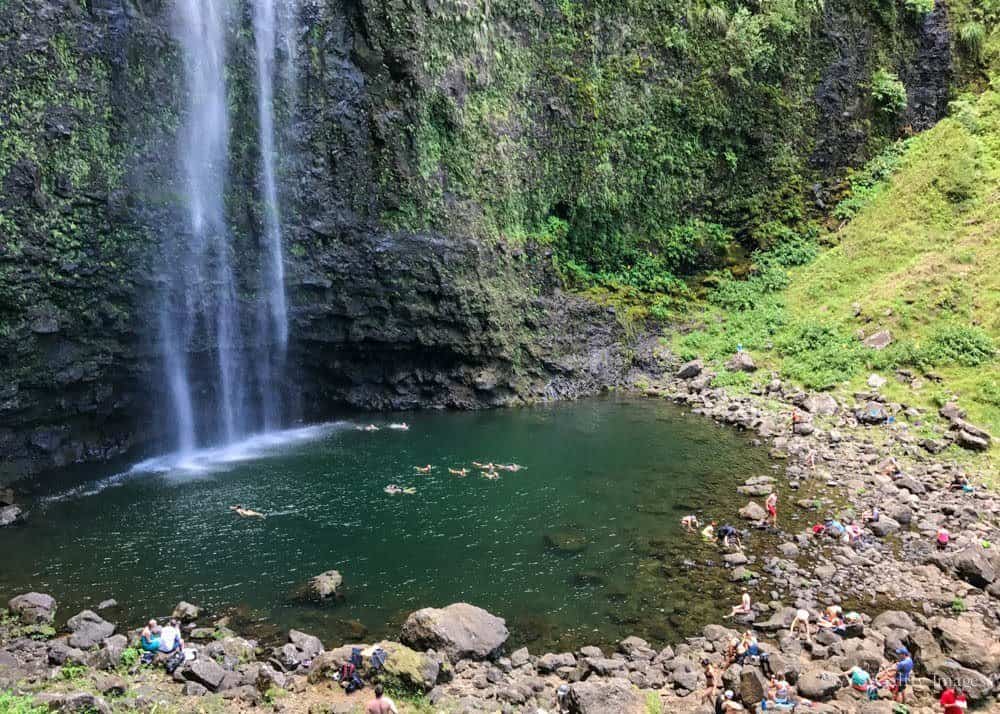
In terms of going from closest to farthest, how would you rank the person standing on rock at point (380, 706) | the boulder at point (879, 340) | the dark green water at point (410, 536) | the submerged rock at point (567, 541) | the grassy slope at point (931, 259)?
the person standing on rock at point (380, 706) < the dark green water at point (410, 536) < the submerged rock at point (567, 541) < the grassy slope at point (931, 259) < the boulder at point (879, 340)

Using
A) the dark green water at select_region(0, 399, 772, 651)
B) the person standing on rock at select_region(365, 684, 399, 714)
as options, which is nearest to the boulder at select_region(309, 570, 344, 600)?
the dark green water at select_region(0, 399, 772, 651)

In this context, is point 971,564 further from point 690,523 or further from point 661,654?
point 661,654

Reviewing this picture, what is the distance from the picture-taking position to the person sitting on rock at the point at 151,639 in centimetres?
1418

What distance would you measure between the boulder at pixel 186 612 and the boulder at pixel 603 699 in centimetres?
837

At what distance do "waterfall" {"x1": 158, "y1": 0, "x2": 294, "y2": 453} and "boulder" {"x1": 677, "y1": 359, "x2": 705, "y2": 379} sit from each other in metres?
19.8

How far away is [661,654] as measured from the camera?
1485 cm

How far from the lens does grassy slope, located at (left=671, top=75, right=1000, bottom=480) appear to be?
96.5 ft

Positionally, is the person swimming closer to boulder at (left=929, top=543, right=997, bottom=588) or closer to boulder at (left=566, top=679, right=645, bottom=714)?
boulder at (left=566, top=679, right=645, bottom=714)

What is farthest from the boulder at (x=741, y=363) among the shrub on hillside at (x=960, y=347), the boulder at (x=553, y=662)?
the boulder at (x=553, y=662)

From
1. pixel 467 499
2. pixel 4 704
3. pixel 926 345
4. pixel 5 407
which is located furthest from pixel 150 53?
pixel 926 345

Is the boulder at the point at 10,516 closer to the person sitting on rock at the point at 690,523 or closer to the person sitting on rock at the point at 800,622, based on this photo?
the person sitting on rock at the point at 690,523

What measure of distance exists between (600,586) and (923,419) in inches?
652

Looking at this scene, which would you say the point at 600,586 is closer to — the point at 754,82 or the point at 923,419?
the point at 923,419

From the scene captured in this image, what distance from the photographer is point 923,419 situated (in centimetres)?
2705
